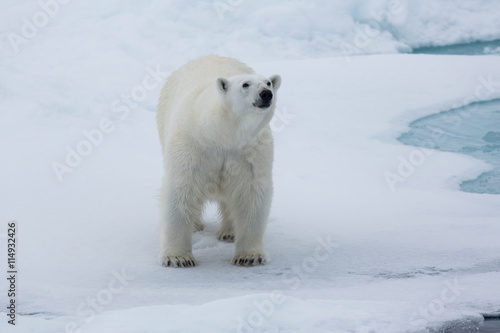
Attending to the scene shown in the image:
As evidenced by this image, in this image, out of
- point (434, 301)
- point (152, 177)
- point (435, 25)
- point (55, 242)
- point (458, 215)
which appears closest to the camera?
point (434, 301)

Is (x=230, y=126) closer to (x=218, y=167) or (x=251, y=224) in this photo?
(x=218, y=167)

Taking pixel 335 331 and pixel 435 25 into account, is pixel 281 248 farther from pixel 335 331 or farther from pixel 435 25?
pixel 435 25

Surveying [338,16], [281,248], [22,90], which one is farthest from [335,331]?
[338,16]

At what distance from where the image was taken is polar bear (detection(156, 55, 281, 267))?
390 cm

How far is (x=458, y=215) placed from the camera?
5062 mm

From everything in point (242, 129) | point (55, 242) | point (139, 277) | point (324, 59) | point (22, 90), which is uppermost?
point (324, 59)

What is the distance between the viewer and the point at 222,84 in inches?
152

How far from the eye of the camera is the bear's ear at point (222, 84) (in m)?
3.84

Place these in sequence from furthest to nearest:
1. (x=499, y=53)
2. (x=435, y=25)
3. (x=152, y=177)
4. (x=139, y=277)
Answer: (x=435, y=25)
(x=499, y=53)
(x=152, y=177)
(x=139, y=277)

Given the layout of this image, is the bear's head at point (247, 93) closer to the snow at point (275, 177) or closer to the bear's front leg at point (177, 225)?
the bear's front leg at point (177, 225)

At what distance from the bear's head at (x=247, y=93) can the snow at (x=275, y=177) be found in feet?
3.07

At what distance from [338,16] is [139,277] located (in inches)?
332

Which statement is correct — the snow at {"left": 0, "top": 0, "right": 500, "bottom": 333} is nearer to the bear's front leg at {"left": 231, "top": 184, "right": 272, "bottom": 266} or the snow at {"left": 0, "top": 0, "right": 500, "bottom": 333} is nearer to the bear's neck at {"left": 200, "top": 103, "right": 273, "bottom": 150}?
the bear's front leg at {"left": 231, "top": 184, "right": 272, "bottom": 266}

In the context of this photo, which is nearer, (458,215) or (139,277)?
(139,277)
